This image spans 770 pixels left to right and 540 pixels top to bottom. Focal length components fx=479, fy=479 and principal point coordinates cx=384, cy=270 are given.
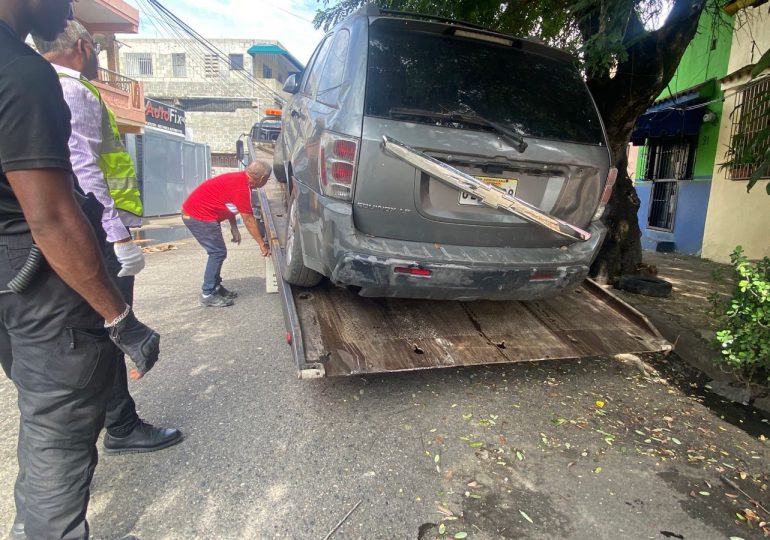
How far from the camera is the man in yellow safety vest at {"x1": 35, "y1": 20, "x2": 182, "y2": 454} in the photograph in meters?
2.52

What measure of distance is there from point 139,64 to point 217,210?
37.9 m

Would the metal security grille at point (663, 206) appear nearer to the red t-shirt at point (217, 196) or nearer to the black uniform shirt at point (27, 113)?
the red t-shirt at point (217, 196)

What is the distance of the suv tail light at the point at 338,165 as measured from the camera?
8.89 feet

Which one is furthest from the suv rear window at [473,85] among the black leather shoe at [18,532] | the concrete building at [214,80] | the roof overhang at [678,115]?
the concrete building at [214,80]

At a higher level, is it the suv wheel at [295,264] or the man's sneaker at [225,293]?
the suv wheel at [295,264]

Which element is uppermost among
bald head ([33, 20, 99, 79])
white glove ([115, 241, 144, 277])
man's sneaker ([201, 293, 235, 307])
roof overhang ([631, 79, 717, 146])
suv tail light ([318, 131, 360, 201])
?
roof overhang ([631, 79, 717, 146])

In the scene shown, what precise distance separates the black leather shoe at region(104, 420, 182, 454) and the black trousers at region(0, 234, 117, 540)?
952 millimetres

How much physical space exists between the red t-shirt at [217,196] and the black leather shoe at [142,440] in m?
3.19

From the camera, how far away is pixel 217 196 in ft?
18.3

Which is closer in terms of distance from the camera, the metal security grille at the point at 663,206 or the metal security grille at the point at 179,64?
the metal security grille at the point at 663,206

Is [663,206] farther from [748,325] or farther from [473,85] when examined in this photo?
[473,85]

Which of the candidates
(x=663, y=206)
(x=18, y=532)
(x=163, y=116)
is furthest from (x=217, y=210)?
(x=163, y=116)

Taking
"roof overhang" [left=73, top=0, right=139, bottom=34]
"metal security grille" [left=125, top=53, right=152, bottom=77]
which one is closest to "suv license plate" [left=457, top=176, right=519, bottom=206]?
"roof overhang" [left=73, top=0, right=139, bottom=34]

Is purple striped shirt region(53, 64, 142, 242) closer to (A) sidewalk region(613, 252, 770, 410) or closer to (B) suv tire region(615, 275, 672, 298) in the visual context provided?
(A) sidewalk region(613, 252, 770, 410)
